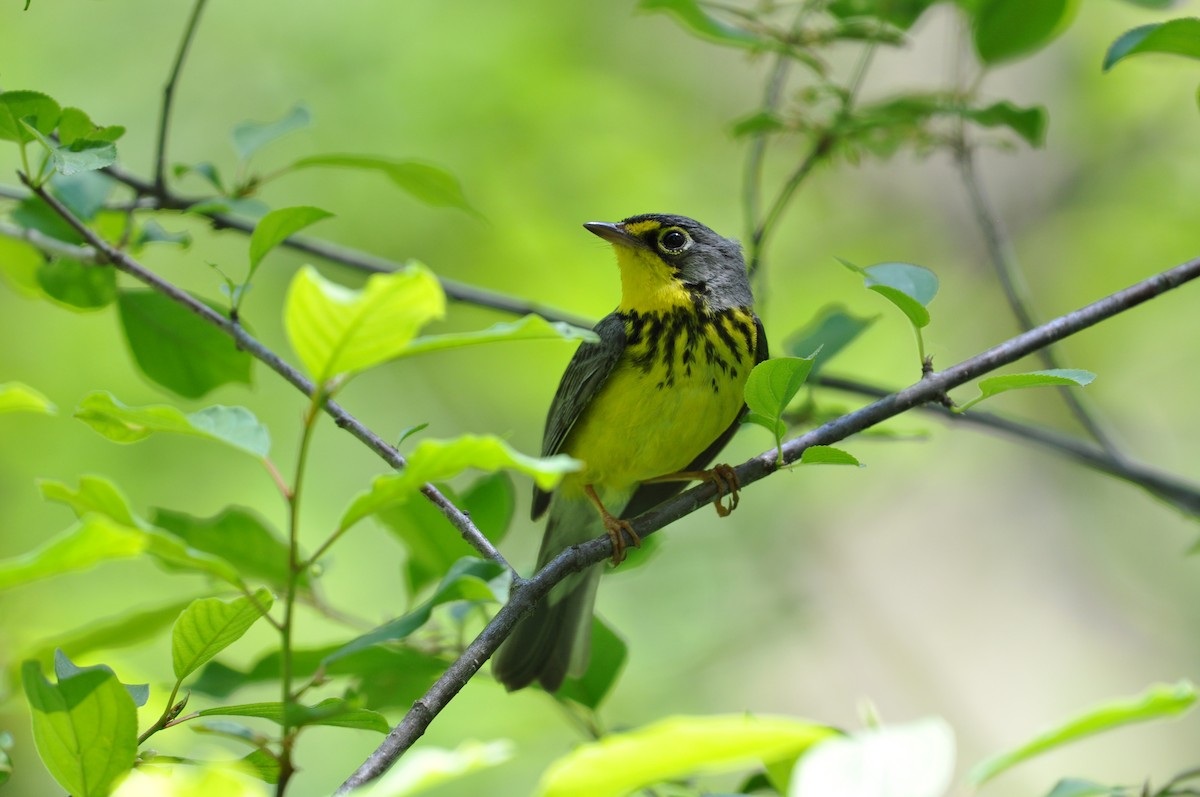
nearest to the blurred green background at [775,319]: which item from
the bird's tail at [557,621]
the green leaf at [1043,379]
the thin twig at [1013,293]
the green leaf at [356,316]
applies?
the bird's tail at [557,621]

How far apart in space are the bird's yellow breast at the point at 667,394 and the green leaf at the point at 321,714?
256 centimetres

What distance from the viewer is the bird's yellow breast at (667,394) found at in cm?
470

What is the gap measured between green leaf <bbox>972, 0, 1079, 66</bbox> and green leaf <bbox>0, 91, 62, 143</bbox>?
132 inches

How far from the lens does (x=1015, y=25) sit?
4.45 metres

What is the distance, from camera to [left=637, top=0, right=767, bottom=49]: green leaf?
13.0 feet

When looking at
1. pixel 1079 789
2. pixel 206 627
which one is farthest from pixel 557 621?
pixel 1079 789

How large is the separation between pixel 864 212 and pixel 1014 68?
1.98 metres

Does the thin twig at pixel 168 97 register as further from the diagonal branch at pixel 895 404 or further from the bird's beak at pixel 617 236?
the diagonal branch at pixel 895 404

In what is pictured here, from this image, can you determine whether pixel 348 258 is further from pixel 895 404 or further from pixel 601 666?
pixel 895 404

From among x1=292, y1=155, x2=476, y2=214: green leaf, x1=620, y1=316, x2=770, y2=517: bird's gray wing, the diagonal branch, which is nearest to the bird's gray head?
x1=620, y1=316, x2=770, y2=517: bird's gray wing

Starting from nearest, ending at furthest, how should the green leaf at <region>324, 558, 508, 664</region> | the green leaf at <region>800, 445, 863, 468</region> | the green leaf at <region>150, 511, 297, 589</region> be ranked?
the green leaf at <region>324, 558, 508, 664</region> → the green leaf at <region>800, 445, 863, 468</region> → the green leaf at <region>150, 511, 297, 589</region>

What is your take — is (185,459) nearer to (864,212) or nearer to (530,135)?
(530,135)

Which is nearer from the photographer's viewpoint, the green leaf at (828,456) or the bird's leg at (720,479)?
the green leaf at (828,456)

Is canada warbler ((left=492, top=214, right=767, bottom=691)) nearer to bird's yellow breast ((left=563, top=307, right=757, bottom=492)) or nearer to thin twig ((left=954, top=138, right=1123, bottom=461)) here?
bird's yellow breast ((left=563, top=307, right=757, bottom=492))
